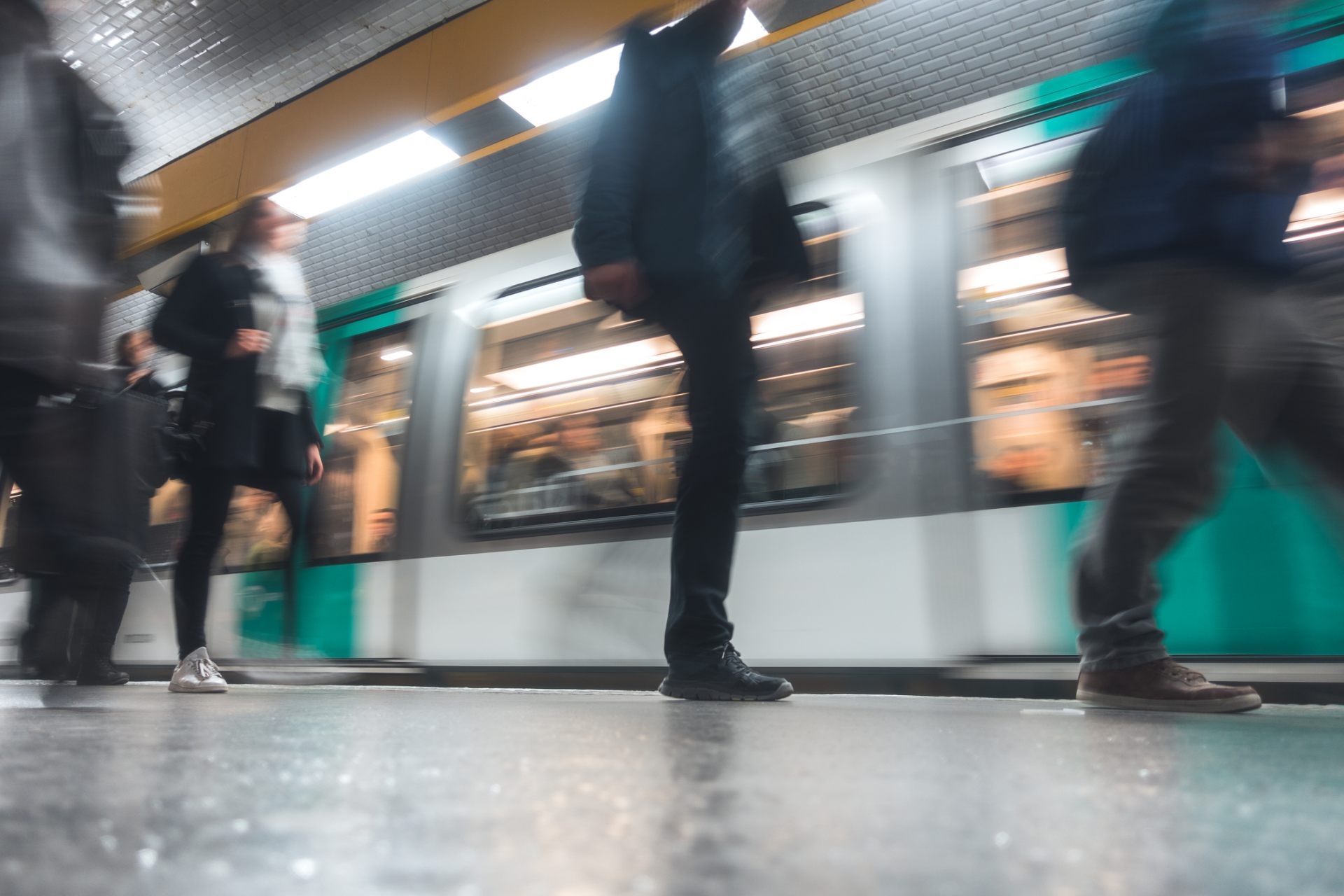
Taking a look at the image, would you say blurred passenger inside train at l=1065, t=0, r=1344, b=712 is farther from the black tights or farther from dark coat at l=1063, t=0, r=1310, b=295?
the black tights

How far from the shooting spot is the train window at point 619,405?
3.24 m

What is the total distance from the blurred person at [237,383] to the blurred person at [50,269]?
97 centimetres

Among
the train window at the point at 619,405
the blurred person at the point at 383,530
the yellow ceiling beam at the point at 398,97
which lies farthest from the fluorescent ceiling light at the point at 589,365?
the yellow ceiling beam at the point at 398,97

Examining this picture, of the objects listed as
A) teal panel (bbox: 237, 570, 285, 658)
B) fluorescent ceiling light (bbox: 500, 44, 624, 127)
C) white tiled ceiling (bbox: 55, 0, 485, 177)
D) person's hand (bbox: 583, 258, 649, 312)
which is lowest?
teal panel (bbox: 237, 570, 285, 658)

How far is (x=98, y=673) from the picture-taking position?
10.5 feet

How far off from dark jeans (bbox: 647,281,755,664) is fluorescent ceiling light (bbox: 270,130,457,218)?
337 cm

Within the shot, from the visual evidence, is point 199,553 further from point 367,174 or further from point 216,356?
point 367,174

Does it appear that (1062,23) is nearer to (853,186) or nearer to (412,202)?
(853,186)

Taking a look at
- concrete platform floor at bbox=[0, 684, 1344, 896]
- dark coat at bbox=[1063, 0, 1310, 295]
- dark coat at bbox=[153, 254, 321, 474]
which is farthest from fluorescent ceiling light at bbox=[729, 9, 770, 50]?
concrete platform floor at bbox=[0, 684, 1344, 896]

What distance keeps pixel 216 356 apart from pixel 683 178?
1.82 m

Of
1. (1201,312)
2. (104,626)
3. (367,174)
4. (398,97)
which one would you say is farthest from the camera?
(367,174)

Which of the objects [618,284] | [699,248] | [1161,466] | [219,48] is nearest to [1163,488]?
[1161,466]

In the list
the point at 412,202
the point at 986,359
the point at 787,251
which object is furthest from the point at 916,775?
the point at 412,202

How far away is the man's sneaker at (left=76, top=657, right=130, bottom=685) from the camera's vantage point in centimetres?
302
